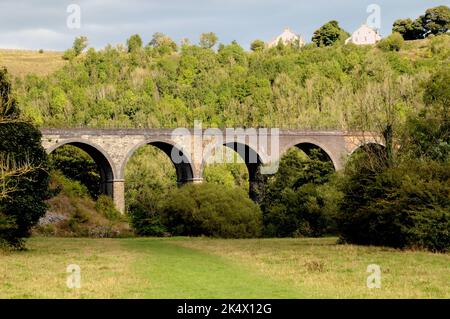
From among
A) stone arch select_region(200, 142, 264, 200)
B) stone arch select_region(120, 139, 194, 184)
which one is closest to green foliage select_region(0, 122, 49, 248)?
stone arch select_region(120, 139, 194, 184)

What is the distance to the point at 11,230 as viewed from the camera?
1080 inches

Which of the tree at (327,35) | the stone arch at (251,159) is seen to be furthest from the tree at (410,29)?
the stone arch at (251,159)

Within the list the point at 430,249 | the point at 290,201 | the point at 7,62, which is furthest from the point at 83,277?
the point at 7,62

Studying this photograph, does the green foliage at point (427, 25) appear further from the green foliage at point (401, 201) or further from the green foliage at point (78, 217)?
the green foliage at point (401, 201)

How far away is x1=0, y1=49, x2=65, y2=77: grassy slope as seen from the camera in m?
138

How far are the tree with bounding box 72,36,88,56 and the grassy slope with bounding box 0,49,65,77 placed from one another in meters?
3.39

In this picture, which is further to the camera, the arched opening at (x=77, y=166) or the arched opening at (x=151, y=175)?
the arched opening at (x=77, y=166)

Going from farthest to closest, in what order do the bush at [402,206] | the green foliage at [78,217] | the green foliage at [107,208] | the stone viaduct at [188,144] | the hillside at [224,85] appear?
the hillside at [224,85]
the stone viaduct at [188,144]
the green foliage at [107,208]
the green foliage at [78,217]
the bush at [402,206]

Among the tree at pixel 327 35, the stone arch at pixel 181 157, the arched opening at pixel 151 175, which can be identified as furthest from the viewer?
the tree at pixel 327 35

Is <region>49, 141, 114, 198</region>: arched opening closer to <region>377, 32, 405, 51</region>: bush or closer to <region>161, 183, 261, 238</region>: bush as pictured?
<region>161, 183, 261, 238</region>: bush

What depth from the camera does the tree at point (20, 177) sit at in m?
26.9

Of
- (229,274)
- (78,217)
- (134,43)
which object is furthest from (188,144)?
(134,43)

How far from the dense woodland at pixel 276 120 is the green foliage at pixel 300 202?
0.09 meters
